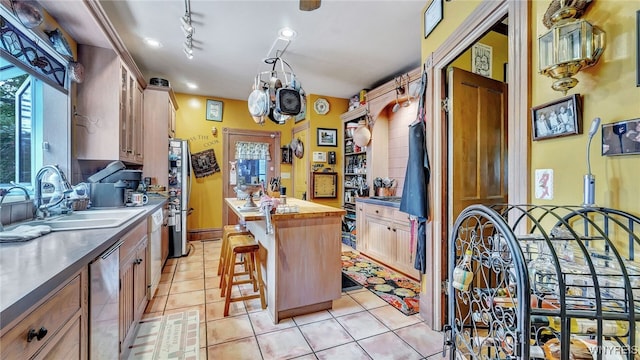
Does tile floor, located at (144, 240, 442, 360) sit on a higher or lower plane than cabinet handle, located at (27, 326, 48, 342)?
lower

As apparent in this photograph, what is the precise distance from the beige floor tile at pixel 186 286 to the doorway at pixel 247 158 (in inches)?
85.8

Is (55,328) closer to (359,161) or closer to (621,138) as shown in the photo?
(621,138)

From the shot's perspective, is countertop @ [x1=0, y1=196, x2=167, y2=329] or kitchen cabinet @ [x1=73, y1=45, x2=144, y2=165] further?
kitchen cabinet @ [x1=73, y1=45, x2=144, y2=165]

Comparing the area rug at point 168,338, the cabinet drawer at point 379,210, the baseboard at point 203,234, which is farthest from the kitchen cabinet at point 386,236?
the baseboard at point 203,234

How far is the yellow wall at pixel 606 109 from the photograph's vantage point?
33.9 inches

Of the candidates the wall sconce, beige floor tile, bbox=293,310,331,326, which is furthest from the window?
the wall sconce

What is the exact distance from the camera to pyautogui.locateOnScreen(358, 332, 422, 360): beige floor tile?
179 centimetres

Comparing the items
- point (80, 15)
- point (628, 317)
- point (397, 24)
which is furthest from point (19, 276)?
point (397, 24)

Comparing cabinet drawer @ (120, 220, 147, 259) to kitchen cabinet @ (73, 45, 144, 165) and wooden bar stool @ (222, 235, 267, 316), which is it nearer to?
wooden bar stool @ (222, 235, 267, 316)

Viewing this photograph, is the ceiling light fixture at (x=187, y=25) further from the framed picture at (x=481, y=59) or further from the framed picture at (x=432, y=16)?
the framed picture at (x=481, y=59)

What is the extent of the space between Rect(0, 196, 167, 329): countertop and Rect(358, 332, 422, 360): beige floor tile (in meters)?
1.74

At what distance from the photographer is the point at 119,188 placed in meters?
2.55

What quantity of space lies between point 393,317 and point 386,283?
727mm

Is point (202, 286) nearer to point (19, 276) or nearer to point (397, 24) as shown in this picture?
point (19, 276)
